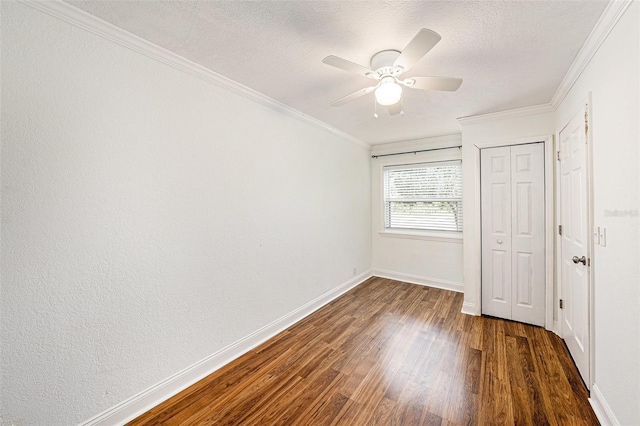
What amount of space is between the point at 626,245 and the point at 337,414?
76.9 inches

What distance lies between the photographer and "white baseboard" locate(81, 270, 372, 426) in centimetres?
156

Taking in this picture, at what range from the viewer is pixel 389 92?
1685mm

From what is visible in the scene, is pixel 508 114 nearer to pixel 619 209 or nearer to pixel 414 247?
pixel 619 209

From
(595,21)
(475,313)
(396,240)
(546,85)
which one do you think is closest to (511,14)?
(595,21)

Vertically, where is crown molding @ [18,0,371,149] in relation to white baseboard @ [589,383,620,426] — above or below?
above

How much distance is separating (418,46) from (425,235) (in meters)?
3.33

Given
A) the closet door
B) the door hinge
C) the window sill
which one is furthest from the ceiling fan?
the window sill

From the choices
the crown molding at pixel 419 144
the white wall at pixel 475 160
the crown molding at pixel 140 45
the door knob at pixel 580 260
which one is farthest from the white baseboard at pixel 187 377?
the crown molding at pixel 419 144

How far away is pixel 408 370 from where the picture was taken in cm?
209

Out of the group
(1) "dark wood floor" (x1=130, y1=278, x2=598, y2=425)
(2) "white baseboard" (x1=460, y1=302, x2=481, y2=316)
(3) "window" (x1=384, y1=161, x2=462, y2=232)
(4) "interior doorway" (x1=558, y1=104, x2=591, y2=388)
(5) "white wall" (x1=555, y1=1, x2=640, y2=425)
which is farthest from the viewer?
(3) "window" (x1=384, y1=161, x2=462, y2=232)

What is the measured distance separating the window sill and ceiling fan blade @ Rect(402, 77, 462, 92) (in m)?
2.77

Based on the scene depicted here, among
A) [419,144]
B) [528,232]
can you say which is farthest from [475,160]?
[419,144]

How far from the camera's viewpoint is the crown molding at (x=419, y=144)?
12.6 feet

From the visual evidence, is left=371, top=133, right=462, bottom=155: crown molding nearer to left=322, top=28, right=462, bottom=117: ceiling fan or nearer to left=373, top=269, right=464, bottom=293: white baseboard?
left=373, top=269, right=464, bottom=293: white baseboard
